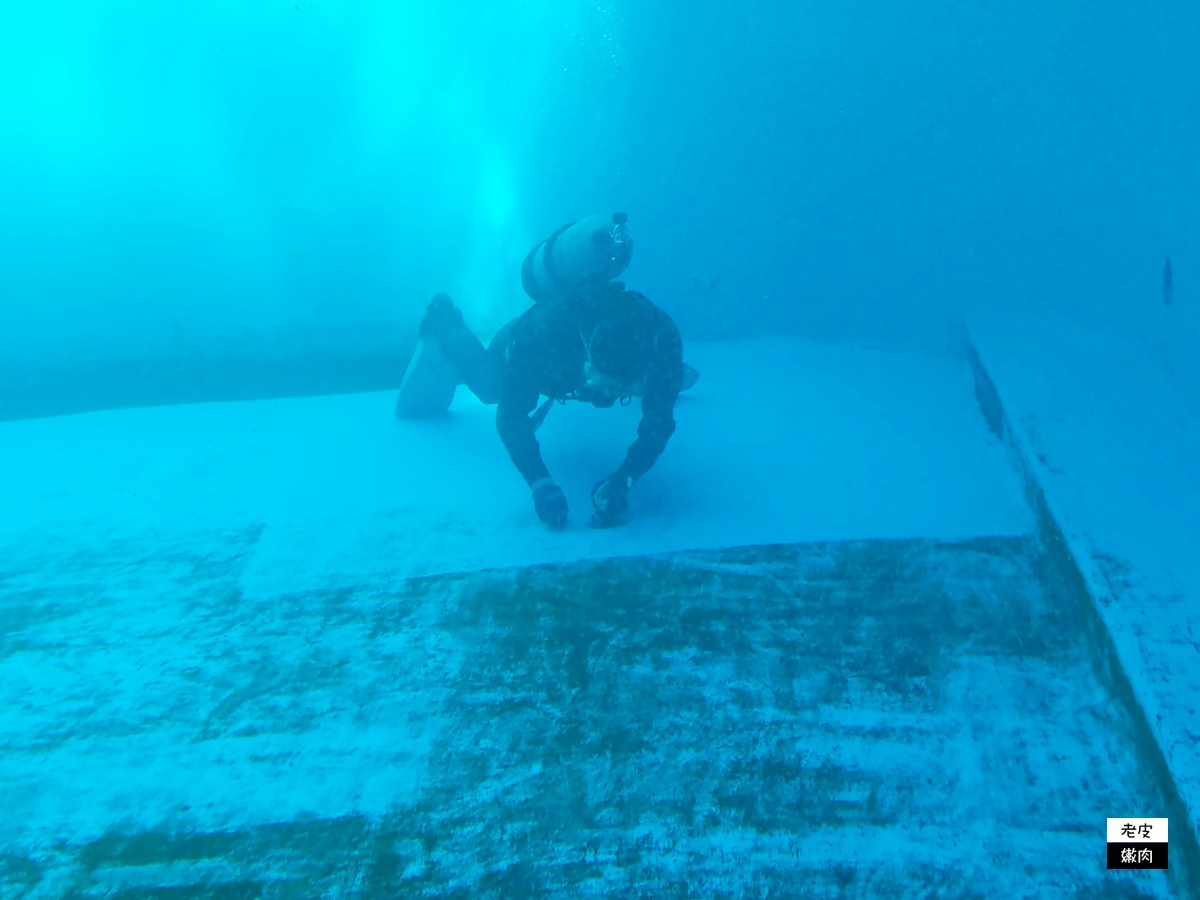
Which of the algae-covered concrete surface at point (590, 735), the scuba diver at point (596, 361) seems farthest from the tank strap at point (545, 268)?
the algae-covered concrete surface at point (590, 735)

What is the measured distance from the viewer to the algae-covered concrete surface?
7.34 ft

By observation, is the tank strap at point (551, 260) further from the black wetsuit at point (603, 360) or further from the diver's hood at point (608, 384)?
the diver's hood at point (608, 384)

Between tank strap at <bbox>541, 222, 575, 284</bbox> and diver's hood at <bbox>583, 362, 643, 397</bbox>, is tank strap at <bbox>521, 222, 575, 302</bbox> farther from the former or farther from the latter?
diver's hood at <bbox>583, 362, 643, 397</bbox>

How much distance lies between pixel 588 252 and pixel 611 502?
136 cm

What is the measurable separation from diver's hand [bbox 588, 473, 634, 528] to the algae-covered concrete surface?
0.42 meters

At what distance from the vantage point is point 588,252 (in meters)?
4.09

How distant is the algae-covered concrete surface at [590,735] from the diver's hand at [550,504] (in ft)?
1.49

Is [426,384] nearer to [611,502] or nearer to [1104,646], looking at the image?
[611,502]

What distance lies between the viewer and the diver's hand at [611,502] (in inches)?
154

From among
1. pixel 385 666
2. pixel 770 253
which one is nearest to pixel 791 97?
pixel 770 253

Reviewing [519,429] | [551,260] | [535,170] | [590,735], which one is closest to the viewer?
Result: [590,735]

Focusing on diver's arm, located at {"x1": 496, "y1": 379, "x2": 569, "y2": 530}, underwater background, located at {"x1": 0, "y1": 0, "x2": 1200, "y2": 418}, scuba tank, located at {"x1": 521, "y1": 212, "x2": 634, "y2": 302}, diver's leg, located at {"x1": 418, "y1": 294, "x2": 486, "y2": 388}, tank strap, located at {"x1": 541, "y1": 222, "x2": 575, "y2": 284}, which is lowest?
diver's arm, located at {"x1": 496, "y1": 379, "x2": 569, "y2": 530}

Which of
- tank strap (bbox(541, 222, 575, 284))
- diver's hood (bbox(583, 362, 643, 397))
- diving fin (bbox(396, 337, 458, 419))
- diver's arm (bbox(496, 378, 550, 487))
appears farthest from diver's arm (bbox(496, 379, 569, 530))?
diving fin (bbox(396, 337, 458, 419))

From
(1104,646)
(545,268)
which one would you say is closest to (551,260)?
(545,268)
